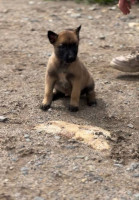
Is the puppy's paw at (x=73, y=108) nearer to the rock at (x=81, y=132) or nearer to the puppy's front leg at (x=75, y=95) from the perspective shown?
the puppy's front leg at (x=75, y=95)

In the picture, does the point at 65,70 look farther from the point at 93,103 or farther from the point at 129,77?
the point at 129,77

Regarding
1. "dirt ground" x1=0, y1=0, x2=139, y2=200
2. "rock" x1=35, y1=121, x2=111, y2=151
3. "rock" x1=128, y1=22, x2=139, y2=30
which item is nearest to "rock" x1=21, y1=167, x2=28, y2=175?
"dirt ground" x1=0, y1=0, x2=139, y2=200

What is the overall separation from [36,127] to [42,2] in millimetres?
4991

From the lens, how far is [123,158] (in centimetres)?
432

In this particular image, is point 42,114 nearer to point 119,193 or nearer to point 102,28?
point 119,193

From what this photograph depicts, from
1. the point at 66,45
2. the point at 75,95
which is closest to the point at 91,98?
the point at 75,95

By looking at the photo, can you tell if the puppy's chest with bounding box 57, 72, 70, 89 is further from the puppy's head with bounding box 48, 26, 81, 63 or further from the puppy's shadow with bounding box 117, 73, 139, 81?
the puppy's shadow with bounding box 117, 73, 139, 81

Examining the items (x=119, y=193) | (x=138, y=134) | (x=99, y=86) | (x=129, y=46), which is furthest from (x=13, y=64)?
(x=119, y=193)

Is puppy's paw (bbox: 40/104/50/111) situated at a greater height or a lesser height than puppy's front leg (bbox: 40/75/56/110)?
lesser

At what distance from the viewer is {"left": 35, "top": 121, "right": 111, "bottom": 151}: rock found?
Answer: 4.51 meters

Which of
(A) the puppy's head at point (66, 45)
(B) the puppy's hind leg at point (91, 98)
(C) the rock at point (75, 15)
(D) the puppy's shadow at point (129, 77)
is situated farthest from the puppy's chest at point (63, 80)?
(C) the rock at point (75, 15)

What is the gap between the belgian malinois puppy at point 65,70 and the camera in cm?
529

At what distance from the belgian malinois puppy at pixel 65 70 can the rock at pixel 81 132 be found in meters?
0.46

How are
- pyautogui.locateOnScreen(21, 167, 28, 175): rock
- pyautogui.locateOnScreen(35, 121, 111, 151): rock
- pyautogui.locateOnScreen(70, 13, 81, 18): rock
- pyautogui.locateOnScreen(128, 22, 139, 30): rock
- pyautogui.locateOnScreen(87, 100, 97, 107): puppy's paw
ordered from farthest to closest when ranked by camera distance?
pyautogui.locateOnScreen(70, 13, 81, 18): rock
pyautogui.locateOnScreen(128, 22, 139, 30): rock
pyautogui.locateOnScreen(87, 100, 97, 107): puppy's paw
pyautogui.locateOnScreen(35, 121, 111, 151): rock
pyautogui.locateOnScreen(21, 167, 28, 175): rock
